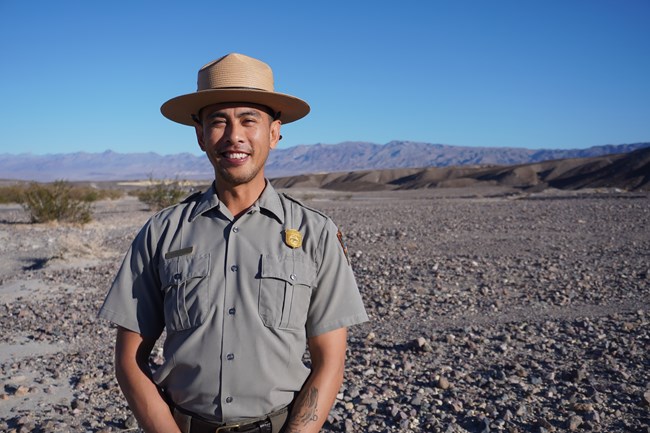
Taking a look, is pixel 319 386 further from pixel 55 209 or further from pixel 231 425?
pixel 55 209

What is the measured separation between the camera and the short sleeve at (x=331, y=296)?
6.85 ft

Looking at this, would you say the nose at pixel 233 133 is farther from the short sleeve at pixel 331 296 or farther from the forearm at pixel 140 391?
the forearm at pixel 140 391

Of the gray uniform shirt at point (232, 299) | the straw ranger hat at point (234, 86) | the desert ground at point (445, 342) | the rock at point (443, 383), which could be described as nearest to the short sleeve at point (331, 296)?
the gray uniform shirt at point (232, 299)

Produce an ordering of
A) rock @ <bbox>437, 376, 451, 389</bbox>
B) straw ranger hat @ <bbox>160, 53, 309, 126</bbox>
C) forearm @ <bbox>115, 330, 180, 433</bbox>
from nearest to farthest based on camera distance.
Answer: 1. forearm @ <bbox>115, 330, 180, 433</bbox>
2. straw ranger hat @ <bbox>160, 53, 309, 126</bbox>
3. rock @ <bbox>437, 376, 451, 389</bbox>

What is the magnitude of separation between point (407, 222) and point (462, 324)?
1174 centimetres

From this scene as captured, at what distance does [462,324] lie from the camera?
6410 mm

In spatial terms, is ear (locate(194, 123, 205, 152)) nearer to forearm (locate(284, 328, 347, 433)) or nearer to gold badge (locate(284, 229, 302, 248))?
gold badge (locate(284, 229, 302, 248))

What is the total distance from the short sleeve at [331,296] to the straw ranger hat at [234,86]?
523 mm

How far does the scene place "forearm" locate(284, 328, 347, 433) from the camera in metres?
1.96

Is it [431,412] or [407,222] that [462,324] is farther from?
[407,222]

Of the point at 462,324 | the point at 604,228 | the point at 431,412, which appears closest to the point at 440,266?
the point at 462,324

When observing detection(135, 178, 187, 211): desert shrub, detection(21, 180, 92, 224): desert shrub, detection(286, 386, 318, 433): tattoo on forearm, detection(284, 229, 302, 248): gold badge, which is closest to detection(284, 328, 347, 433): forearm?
detection(286, 386, 318, 433): tattoo on forearm

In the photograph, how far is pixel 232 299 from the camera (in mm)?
2016

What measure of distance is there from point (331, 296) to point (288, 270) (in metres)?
0.19
